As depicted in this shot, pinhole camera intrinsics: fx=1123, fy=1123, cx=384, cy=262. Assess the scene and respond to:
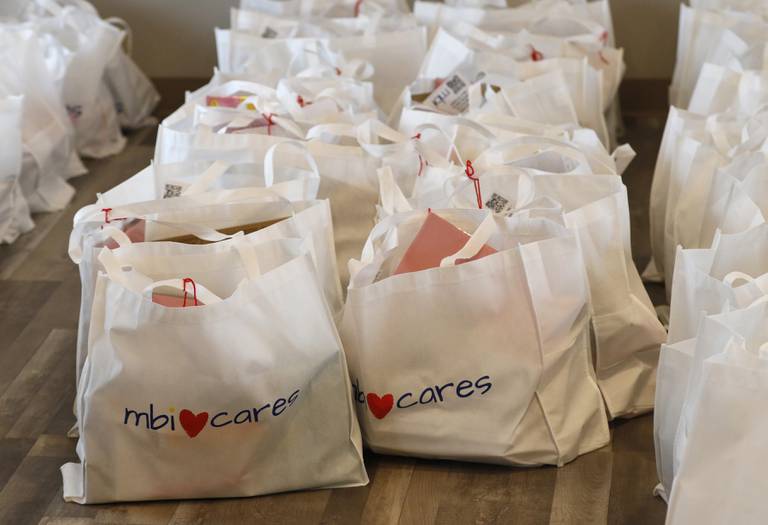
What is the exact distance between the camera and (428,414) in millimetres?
1756

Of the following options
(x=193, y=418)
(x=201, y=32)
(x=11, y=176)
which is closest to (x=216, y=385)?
(x=193, y=418)

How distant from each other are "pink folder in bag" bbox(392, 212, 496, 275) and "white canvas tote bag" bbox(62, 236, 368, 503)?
165 mm

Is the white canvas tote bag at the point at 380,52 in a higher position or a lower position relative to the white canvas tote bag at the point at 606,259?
lower

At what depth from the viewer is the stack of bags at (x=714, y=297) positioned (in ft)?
4.55

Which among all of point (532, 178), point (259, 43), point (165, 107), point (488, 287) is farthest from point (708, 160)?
point (165, 107)

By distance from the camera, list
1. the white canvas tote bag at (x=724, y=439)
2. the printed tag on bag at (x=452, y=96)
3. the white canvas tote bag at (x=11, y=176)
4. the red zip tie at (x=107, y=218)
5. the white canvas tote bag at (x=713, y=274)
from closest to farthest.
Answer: the white canvas tote bag at (x=724, y=439)
the white canvas tote bag at (x=713, y=274)
the red zip tie at (x=107, y=218)
the printed tag on bag at (x=452, y=96)
the white canvas tote bag at (x=11, y=176)

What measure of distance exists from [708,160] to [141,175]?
106cm

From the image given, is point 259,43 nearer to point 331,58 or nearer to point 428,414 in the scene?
point 331,58

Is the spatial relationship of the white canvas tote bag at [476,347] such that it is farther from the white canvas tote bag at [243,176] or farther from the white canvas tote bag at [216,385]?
the white canvas tote bag at [243,176]

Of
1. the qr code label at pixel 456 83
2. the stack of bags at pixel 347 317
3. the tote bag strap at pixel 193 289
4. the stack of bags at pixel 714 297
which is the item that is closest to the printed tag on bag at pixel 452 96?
the qr code label at pixel 456 83

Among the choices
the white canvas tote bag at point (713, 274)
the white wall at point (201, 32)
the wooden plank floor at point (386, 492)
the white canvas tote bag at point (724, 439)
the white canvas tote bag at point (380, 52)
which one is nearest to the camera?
the white canvas tote bag at point (724, 439)

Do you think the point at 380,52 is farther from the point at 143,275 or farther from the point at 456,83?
the point at 143,275

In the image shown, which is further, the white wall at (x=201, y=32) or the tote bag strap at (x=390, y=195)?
the white wall at (x=201, y=32)

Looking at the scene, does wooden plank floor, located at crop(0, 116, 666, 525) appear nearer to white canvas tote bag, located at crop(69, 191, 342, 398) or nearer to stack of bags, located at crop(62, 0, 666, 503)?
stack of bags, located at crop(62, 0, 666, 503)
